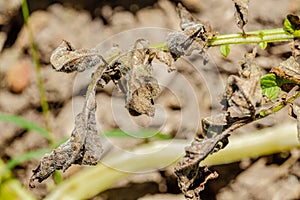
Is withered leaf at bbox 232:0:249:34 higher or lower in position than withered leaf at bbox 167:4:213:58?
higher

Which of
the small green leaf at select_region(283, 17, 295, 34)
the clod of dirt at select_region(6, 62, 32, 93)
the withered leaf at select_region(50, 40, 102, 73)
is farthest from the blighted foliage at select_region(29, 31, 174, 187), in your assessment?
the clod of dirt at select_region(6, 62, 32, 93)

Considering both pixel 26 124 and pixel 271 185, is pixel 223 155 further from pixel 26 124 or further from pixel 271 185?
pixel 26 124

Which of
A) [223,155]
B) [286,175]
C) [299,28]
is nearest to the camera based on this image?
[299,28]

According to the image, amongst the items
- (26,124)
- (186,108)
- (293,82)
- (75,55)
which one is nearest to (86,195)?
(26,124)

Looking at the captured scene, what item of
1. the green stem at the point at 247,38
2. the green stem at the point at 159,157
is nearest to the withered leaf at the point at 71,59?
the green stem at the point at 247,38

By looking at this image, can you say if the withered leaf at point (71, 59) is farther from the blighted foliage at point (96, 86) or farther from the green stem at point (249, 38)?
the green stem at point (249, 38)

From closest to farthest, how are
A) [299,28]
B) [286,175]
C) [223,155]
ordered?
[299,28] < [223,155] < [286,175]

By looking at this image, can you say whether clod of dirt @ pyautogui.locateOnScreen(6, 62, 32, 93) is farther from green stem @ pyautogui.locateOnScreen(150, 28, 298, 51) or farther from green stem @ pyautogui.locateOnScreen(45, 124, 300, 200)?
green stem @ pyautogui.locateOnScreen(150, 28, 298, 51)
